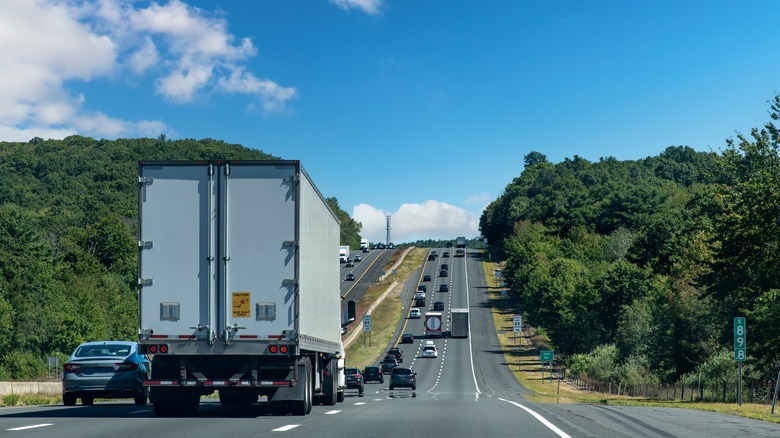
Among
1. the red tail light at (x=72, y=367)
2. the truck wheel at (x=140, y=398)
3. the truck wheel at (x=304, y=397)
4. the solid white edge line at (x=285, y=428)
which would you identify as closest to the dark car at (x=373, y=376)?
the truck wheel at (x=140, y=398)

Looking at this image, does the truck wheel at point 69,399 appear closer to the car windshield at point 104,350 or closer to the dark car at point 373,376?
the car windshield at point 104,350

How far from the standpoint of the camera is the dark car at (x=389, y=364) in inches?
3147

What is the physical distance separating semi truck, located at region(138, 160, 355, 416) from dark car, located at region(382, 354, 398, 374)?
203 feet

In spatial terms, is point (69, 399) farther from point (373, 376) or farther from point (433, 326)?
point (433, 326)

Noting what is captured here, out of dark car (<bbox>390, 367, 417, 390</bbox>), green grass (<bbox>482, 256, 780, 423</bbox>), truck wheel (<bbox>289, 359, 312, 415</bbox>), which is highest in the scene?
truck wheel (<bbox>289, 359, 312, 415</bbox>)

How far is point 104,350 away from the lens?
2334 cm

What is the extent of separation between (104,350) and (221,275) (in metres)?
7.29

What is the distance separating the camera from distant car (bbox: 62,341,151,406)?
22125mm

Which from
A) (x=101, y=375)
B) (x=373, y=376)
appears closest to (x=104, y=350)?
(x=101, y=375)

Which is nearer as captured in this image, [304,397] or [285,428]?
[285,428]

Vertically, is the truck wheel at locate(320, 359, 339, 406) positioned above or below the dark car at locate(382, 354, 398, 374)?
above

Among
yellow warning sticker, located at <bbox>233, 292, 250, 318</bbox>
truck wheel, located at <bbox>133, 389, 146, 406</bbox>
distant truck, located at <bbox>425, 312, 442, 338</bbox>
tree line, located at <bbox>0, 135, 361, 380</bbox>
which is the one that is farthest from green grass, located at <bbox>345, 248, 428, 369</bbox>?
yellow warning sticker, located at <bbox>233, 292, 250, 318</bbox>

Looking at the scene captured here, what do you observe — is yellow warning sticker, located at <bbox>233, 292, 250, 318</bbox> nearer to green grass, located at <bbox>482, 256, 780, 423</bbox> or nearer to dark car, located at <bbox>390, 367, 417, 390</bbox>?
green grass, located at <bbox>482, 256, 780, 423</bbox>

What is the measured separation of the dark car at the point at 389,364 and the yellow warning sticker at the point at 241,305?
62109 millimetres
